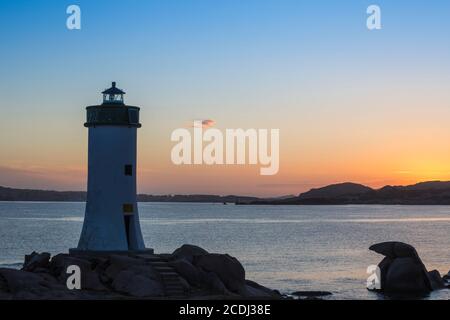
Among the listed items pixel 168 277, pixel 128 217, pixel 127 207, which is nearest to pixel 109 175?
pixel 127 207

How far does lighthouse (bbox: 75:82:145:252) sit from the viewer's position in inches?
1025

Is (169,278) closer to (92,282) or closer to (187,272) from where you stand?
(187,272)

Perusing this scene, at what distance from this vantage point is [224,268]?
2591 centimetres

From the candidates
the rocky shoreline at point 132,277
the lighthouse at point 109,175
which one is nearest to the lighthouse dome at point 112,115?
the lighthouse at point 109,175

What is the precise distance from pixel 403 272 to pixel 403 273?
55 mm

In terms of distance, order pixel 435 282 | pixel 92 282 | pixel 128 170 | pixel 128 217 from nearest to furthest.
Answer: pixel 92 282
pixel 128 170
pixel 128 217
pixel 435 282

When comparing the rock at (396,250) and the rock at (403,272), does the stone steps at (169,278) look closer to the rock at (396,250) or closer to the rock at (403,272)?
the rock at (396,250)

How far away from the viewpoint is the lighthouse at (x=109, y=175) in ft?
85.5

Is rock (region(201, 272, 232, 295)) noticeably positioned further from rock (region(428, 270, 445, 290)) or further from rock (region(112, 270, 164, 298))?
rock (region(428, 270, 445, 290))

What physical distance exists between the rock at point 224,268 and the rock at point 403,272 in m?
12.8

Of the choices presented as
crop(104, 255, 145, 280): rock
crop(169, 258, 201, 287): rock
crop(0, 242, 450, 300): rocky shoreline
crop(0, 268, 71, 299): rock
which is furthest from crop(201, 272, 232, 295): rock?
crop(0, 268, 71, 299): rock

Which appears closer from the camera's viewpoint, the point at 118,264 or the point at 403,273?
the point at 118,264

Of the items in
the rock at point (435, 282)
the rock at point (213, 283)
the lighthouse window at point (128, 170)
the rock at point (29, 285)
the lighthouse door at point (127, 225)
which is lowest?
the rock at point (435, 282)
